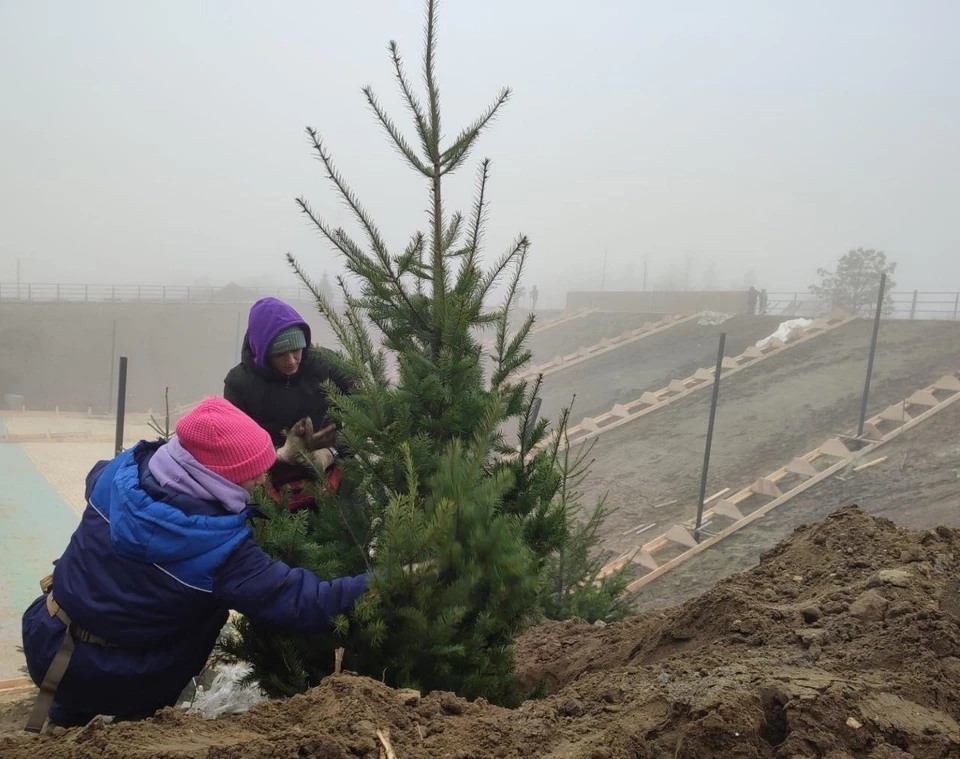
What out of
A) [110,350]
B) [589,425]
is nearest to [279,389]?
[589,425]

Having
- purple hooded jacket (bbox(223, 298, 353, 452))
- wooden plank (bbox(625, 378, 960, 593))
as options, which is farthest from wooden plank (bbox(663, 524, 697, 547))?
purple hooded jacket (bbox(223, 298, 353, 452))

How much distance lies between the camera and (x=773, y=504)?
10.7m

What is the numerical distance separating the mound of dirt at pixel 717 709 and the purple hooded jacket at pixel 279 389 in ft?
4.78

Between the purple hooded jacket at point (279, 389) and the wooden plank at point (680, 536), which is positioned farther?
the wooden plank at point (680, 536)

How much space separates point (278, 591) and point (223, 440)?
490mm

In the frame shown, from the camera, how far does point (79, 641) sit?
2189mm

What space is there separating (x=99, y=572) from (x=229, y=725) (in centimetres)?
63

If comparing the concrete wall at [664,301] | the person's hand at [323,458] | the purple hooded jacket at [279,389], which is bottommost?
the person's hand at [323,458]

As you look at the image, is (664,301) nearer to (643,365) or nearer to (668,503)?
(643,365)

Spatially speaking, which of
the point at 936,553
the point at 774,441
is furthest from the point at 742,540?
the point at 936,553

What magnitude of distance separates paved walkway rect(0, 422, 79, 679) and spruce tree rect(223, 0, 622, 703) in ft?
14.5

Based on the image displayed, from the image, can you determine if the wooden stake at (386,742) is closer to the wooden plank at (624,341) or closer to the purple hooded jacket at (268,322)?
the purple hooded jacket at (268,322)

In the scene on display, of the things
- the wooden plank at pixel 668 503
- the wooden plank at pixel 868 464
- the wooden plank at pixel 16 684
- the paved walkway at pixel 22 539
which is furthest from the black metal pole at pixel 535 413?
the wooden plank at pixel 868 464

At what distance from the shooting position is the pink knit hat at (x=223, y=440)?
2111 millimetres
